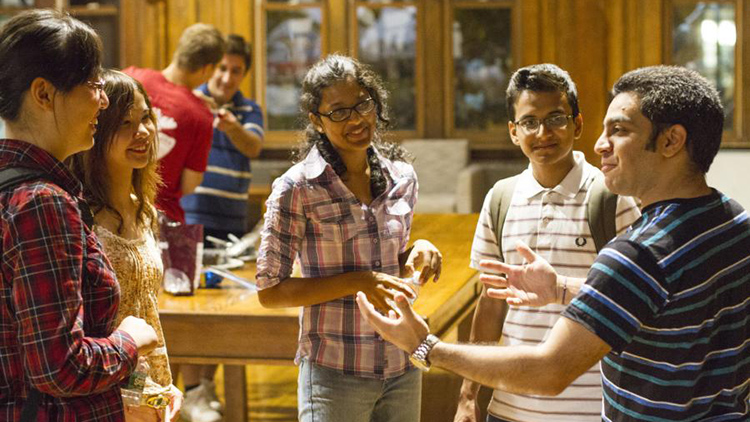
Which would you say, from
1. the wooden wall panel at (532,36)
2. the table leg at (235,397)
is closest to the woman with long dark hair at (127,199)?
the table leg at (235,397)

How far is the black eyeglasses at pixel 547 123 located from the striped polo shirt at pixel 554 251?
0.10 m

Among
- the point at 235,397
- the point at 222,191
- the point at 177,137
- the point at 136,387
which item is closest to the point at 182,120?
the point at 177,137

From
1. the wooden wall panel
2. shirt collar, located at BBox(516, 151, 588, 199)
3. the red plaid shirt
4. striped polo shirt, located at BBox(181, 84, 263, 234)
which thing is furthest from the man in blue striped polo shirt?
the wooden wall panel

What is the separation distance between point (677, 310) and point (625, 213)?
65cm

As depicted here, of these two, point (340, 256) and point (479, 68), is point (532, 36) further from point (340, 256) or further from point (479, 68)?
point (340, 256)

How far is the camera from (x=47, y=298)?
1439 mm

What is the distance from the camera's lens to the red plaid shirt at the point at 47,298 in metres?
1.44

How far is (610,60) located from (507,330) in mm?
6895

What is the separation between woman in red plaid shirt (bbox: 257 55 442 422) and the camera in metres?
2.21

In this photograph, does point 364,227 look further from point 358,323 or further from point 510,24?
point 510,24

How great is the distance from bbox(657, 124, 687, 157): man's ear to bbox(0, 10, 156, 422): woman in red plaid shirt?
93 cm

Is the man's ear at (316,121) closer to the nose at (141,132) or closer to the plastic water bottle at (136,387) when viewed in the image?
the nose at (141,132)

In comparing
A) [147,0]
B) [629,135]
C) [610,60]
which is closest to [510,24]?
[610,60]

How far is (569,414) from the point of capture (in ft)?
7.39
